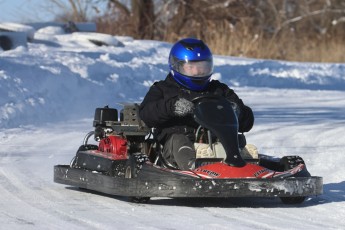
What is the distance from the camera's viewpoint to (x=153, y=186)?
22.2 ft

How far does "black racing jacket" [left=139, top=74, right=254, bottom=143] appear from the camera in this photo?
743cm

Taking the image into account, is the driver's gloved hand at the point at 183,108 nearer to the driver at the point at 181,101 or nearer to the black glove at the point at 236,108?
the driver at the point at 181,101

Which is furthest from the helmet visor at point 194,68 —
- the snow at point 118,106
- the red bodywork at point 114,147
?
the snow at point 118,106

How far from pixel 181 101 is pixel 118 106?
8191 mm

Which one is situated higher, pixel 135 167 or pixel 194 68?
pixel 194 68

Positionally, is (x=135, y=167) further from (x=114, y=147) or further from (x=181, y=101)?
(x=114, y=147)

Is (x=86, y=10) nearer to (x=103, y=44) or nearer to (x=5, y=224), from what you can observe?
(x=103, y=44)

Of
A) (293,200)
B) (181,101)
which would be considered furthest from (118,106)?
(293,200)

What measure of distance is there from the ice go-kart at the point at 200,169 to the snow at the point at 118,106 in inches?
5.0

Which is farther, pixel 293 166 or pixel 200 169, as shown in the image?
pixel 293 166

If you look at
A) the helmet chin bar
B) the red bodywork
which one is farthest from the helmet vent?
the red bodywork

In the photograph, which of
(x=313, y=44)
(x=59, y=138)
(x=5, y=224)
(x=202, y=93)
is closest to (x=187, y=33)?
(x=313, y=44)

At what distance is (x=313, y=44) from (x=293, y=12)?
14044 mm

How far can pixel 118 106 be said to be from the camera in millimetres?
15438
